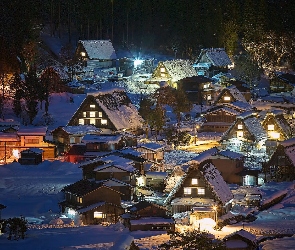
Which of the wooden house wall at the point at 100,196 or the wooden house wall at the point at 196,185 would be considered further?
the wooden house wall at the point at 196,185

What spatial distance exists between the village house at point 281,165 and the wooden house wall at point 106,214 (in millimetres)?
8295

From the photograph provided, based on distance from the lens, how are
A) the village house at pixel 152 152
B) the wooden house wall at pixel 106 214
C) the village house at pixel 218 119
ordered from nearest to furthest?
1. the wooden house wall at pixel 106 214
2. the village house at pixel 152 152
3. the village house at pixel 218 119

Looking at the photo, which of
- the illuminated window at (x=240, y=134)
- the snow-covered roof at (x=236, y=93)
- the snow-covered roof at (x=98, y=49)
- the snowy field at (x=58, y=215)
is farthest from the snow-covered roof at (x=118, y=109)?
the snow-covered roof at (x=98, y=49)

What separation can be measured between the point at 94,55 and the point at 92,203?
28.0 meters

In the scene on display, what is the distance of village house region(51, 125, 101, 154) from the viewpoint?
3775cm

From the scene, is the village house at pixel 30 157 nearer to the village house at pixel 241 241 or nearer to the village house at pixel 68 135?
the village house at pixel 68 135

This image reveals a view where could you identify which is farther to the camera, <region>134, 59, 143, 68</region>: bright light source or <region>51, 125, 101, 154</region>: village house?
<region>134, 59, 143, 68</region>: bright light source

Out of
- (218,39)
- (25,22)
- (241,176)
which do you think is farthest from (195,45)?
(241,176)

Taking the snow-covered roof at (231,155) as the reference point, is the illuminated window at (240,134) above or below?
above

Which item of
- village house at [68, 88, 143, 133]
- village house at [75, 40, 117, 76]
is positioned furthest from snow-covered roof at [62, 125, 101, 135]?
village house at [75, 40, 117, 76]

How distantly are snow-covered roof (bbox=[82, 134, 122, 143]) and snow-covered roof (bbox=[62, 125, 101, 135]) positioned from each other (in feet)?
4.42

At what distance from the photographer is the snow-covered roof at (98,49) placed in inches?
2128

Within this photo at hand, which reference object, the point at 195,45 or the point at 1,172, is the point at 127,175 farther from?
the point at 195,45

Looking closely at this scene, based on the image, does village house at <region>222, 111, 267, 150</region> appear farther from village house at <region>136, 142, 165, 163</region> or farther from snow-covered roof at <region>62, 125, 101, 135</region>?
snow-covered roof at <region>62, 125, 101, 135</region>
